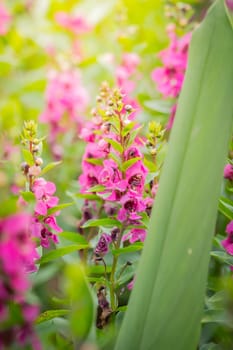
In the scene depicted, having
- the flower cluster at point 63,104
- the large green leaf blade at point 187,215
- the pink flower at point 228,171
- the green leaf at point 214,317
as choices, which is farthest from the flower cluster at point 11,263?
the flower cluster at point 63,104

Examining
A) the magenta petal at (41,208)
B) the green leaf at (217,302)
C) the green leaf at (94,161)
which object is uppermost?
the green leaf at (94,161)

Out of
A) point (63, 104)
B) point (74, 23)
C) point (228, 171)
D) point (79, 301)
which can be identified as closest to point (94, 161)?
point (228, 171)

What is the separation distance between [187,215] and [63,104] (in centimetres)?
93

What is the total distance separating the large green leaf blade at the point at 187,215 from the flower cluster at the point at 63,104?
85cm

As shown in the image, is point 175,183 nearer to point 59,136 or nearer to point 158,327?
point 158,327

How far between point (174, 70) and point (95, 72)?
2.29 feet

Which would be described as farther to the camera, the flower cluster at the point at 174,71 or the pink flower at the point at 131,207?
the flower cluster at the point at 174,71

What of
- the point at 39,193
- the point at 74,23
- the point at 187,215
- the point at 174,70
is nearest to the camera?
the point at 187,215

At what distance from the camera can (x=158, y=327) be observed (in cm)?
61

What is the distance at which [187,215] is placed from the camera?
0.62m

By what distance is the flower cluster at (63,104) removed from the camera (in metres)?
1.47

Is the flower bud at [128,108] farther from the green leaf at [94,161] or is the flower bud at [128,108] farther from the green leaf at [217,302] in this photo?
the green leaf at [217,302]

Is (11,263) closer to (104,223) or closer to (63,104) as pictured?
(104,223)

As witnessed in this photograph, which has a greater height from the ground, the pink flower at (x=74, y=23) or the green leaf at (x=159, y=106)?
the pink flower at (x=74, y=23)
